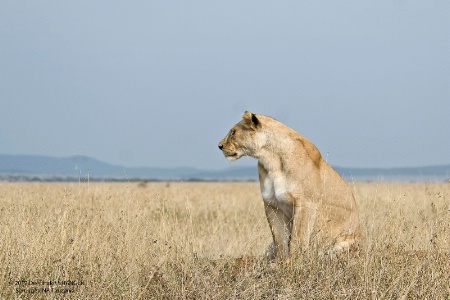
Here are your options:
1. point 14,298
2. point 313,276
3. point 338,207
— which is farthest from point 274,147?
point 14,298

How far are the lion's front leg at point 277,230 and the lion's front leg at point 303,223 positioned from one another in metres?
0.24

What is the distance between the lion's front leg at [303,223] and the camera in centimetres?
716

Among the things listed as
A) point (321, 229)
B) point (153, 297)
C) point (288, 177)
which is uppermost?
point (288, 177)

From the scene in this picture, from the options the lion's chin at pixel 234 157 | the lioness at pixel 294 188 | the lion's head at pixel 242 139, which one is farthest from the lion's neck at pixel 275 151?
the lion's chin at pixel 234 157

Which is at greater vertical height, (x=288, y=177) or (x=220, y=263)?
(x=288, y=177)

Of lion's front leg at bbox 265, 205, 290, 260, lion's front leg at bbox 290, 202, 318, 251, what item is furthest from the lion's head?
lion's front leg at bbox 290, 202, 318, 251

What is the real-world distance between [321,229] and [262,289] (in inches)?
55.0

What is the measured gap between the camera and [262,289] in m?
6.09

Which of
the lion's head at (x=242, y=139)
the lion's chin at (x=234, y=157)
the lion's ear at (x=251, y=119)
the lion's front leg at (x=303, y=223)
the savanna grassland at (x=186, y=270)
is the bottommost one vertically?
the savanna grassland at (x=186, y=270)

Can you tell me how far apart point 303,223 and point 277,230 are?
15.3 inches

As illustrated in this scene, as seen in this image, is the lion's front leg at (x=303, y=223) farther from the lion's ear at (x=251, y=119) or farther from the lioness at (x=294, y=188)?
the lion's ear at (x=251, y=119)

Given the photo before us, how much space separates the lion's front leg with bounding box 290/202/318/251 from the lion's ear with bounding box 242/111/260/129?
3.38ft

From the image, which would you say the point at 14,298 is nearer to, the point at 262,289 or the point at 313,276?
the point at 262,289

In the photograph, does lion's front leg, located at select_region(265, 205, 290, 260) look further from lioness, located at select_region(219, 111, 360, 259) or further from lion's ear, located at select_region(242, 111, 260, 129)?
lion's ear, located at select_region(242, 111, 260, 129)
